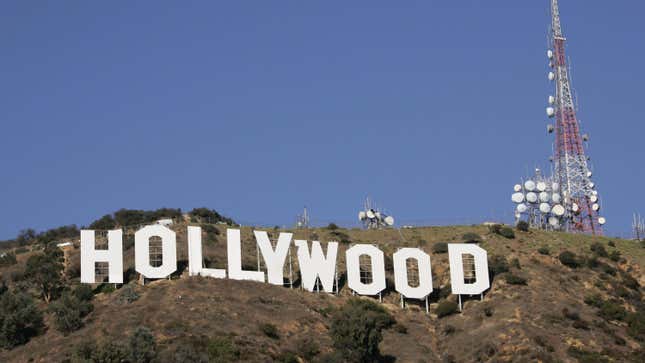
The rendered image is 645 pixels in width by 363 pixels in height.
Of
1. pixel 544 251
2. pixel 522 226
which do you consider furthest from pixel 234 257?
pixel 522 226

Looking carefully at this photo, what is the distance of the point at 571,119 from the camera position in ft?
473

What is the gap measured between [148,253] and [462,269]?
88.3 feet

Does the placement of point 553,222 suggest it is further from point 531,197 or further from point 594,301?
point 594,301

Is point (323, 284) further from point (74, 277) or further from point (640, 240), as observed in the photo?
point (640, 240)

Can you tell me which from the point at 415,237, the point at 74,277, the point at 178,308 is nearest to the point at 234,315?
the point at 178,308

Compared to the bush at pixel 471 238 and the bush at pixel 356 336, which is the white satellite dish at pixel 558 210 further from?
the bush at pixel 356 336

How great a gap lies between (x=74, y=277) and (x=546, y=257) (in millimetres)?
42848

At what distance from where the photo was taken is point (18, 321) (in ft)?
344

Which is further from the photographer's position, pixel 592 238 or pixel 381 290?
pixel 592 238

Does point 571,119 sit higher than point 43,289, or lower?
higher

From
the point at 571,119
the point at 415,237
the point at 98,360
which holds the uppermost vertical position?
the point at 571,119

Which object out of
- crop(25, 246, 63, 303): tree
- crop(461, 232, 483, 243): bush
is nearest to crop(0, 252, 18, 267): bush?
crop(25, 246, 63, 303): tree

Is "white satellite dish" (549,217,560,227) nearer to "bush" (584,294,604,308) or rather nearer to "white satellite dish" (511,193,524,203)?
"white satellite dish" (511,193,524,203)

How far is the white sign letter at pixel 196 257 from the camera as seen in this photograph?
113625 mm
